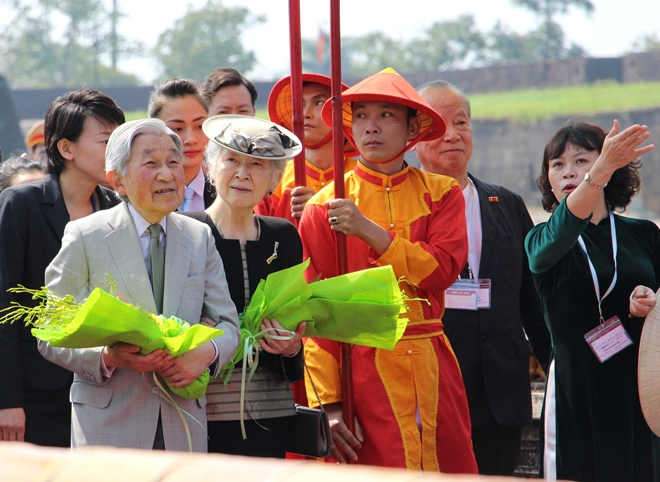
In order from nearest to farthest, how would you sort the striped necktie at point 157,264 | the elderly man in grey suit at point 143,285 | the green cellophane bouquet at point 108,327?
the green cellophane bouquet at point 108,327 → the elderly man in grey suit at point 143,285 → the striped necktie at point 157,264

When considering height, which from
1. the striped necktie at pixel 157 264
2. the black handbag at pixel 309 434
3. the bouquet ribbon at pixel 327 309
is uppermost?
the striped necktie at pixel 157 264

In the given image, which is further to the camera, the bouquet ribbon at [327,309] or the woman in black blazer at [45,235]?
the woman in black blazer at [45,235]

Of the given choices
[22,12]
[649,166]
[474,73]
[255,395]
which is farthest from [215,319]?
[22,12]

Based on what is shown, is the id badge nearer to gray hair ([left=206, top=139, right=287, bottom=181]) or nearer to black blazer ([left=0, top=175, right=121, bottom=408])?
gray hair ([left=206, top=139, right=287, bottom=181])

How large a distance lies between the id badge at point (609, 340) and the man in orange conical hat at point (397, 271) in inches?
19.1

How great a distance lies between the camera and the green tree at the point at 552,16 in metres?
56.0

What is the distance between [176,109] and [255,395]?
1.70 m

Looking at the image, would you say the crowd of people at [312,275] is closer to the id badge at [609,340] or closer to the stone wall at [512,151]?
the id badge at [609,340]

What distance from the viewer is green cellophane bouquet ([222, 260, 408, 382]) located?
2.85 metres

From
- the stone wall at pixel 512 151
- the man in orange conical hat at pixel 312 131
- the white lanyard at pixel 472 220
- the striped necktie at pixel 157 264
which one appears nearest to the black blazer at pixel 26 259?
the striped necktie at pixel 157 264

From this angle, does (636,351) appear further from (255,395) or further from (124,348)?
(124,348)

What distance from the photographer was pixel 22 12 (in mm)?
54062

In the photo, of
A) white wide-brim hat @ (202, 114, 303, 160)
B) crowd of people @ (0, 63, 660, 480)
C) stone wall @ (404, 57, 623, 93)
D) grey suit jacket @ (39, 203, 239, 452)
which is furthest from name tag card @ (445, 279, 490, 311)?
stone wall @ (404, 57, 623, 93)

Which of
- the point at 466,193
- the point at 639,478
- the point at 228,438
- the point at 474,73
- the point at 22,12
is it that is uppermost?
the point at 22,12
